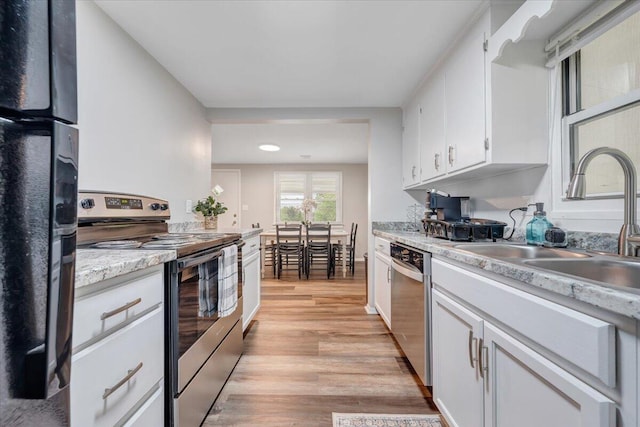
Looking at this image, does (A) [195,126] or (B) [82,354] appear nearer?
(B) [82,354]

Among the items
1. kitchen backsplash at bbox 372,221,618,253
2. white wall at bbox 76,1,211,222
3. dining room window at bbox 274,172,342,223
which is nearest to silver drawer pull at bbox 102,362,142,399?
white wall at bbox 76,1,211,222

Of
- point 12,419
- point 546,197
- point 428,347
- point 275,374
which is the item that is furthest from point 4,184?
point 546,197

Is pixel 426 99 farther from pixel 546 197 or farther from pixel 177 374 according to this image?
pixel 177 374

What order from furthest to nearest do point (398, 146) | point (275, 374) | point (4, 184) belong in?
point (398, 146) < point (275, 374) < point (4, 184)

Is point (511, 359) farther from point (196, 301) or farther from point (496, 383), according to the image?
point (196, 301)

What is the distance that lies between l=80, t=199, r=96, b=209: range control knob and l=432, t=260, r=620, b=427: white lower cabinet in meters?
1.75

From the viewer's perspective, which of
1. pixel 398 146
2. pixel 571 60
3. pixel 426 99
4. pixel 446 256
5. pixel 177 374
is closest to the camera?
pixel 177 374

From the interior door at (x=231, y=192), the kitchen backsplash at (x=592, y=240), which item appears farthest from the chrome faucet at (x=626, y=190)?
the interior door at (x=231, y=192)

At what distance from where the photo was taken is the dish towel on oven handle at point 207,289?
1449mm

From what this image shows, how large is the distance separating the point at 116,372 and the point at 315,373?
1.40 meters

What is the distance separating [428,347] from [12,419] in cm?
169

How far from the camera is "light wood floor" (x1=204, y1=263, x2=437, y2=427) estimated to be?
1610 millimetres

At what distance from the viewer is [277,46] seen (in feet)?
6.70

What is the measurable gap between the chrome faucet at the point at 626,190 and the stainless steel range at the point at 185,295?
1.55 meters
